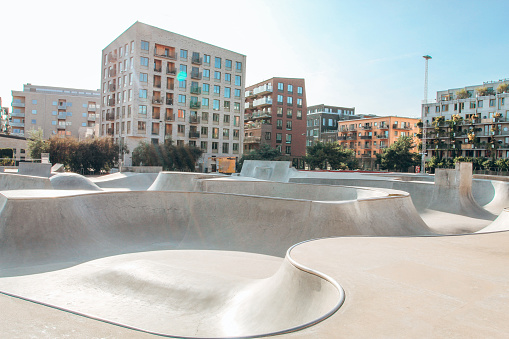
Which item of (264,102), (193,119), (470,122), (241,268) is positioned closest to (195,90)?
(193,119)

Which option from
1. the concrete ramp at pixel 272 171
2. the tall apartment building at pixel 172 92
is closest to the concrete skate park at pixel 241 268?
the concrete ramp at pixel 272 171

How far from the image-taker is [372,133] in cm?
6994

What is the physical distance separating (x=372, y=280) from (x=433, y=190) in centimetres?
Answer: 1546

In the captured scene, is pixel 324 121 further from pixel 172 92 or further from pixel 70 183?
pixel 70 183

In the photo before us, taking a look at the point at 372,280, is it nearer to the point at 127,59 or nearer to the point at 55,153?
the point at 55,153

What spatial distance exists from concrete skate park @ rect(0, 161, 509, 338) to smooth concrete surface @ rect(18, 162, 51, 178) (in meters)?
16.6

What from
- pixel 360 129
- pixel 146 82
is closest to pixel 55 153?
pixel 146 82

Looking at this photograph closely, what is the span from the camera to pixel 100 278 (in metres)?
6.34

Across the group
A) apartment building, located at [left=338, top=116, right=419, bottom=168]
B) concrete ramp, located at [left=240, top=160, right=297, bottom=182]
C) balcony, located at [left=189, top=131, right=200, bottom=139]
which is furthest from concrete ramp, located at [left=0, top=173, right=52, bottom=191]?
apartment building, located at [left=338, top=116, right=419, bottom=168]

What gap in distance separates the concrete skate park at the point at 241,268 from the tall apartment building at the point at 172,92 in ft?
124

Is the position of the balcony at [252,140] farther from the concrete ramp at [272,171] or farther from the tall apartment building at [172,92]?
the concrete ramp at [272,171]

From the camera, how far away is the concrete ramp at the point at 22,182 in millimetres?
15812

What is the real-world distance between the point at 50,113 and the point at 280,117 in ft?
161

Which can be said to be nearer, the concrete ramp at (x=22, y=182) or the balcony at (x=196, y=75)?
the concrete ramp at (x=22, y=182)
